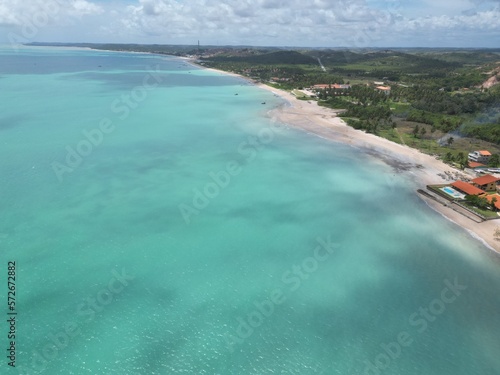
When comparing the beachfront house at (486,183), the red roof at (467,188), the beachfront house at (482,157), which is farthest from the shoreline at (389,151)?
the beachfront house at (482,157)

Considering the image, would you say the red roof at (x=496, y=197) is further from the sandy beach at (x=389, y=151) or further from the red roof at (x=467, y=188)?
the sandy beach at (x=389, y=151)

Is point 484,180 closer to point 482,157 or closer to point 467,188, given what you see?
point 467,188

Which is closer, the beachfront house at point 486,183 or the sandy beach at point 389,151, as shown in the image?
the sandy beach at point 389,151

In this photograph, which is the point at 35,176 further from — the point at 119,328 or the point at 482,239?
the point at 482,239

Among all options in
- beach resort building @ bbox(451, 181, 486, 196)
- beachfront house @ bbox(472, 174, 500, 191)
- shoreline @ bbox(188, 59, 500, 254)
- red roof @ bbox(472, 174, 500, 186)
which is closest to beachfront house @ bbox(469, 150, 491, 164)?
shoreline @ bbox(188, 59, 500, 254)

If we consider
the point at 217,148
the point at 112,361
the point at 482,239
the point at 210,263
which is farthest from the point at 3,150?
the point at 482,239

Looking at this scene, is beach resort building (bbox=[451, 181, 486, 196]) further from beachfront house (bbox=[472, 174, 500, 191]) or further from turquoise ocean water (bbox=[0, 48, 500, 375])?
turquoise ocean water (bbox=[0, 48, 500, 375])

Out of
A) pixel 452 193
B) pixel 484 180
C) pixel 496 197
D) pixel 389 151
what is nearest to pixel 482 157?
pixel 484 180

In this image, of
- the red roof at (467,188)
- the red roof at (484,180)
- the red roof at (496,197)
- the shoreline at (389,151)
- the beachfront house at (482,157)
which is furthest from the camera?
the beachfront house at (482,157)
